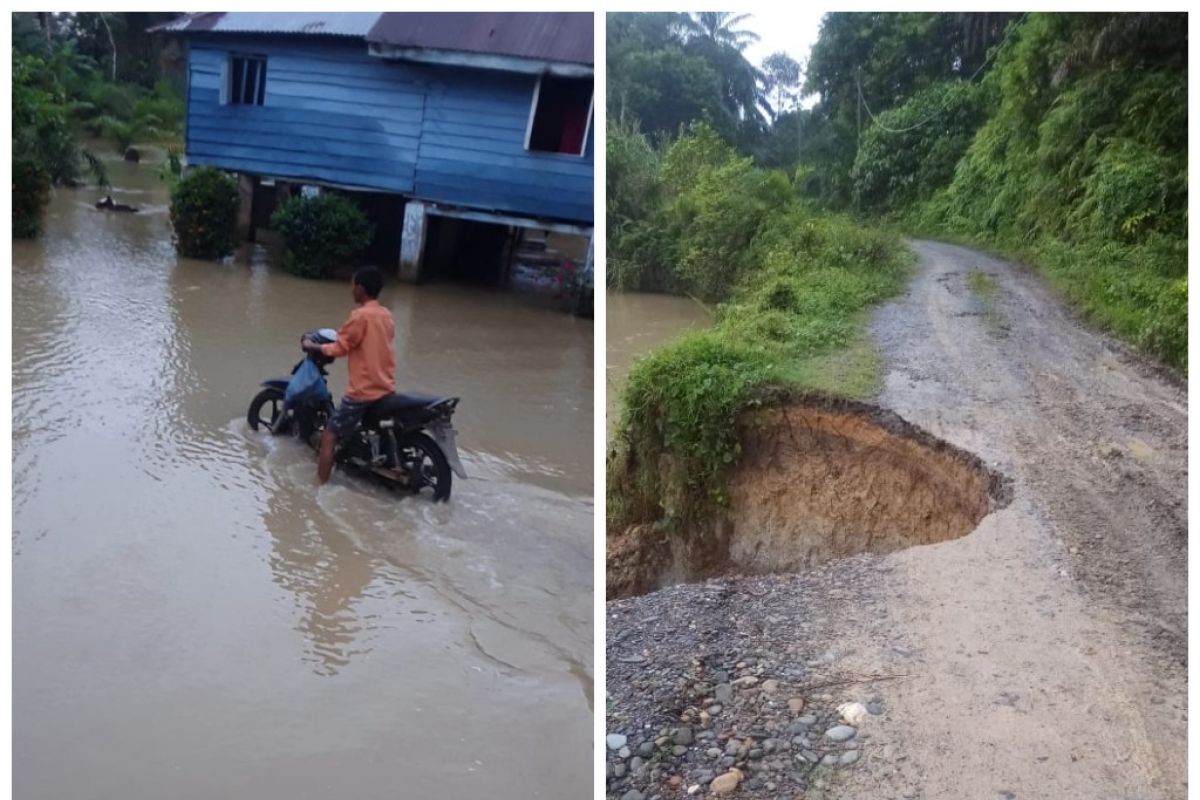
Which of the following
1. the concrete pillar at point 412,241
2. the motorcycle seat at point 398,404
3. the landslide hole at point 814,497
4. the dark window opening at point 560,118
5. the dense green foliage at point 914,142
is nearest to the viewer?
the landslide hole at point 814,497

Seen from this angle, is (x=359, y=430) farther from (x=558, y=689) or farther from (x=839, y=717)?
(x=839, y=717)

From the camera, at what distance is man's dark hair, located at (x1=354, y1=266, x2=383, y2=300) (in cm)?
283

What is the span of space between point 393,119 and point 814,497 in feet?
11.0

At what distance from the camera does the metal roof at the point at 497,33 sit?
2.67 metres

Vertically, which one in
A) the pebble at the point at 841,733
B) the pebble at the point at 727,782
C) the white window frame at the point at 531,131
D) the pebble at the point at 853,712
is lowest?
the pebble at the point at 727,782

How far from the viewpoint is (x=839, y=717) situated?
1828 millimetres

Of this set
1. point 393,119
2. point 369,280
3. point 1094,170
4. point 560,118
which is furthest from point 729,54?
point 393,119

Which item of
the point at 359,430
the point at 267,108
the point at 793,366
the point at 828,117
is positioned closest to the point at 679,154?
the point at 828,117

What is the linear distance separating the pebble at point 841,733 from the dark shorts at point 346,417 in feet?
5.68

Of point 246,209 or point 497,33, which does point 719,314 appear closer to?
point 497,33

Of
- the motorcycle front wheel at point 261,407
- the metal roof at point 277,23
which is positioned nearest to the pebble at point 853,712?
the motorcycle front wheel at point 261,407

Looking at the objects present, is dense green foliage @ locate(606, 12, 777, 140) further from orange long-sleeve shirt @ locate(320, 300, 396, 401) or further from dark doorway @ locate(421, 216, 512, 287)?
dark doorway @ locate(421, 216, 512, 287)

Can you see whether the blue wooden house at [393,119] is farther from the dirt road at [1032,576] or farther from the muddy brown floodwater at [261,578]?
the dirt road at [1032,576]

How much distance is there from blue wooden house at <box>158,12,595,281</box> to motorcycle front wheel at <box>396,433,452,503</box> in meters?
1.43
